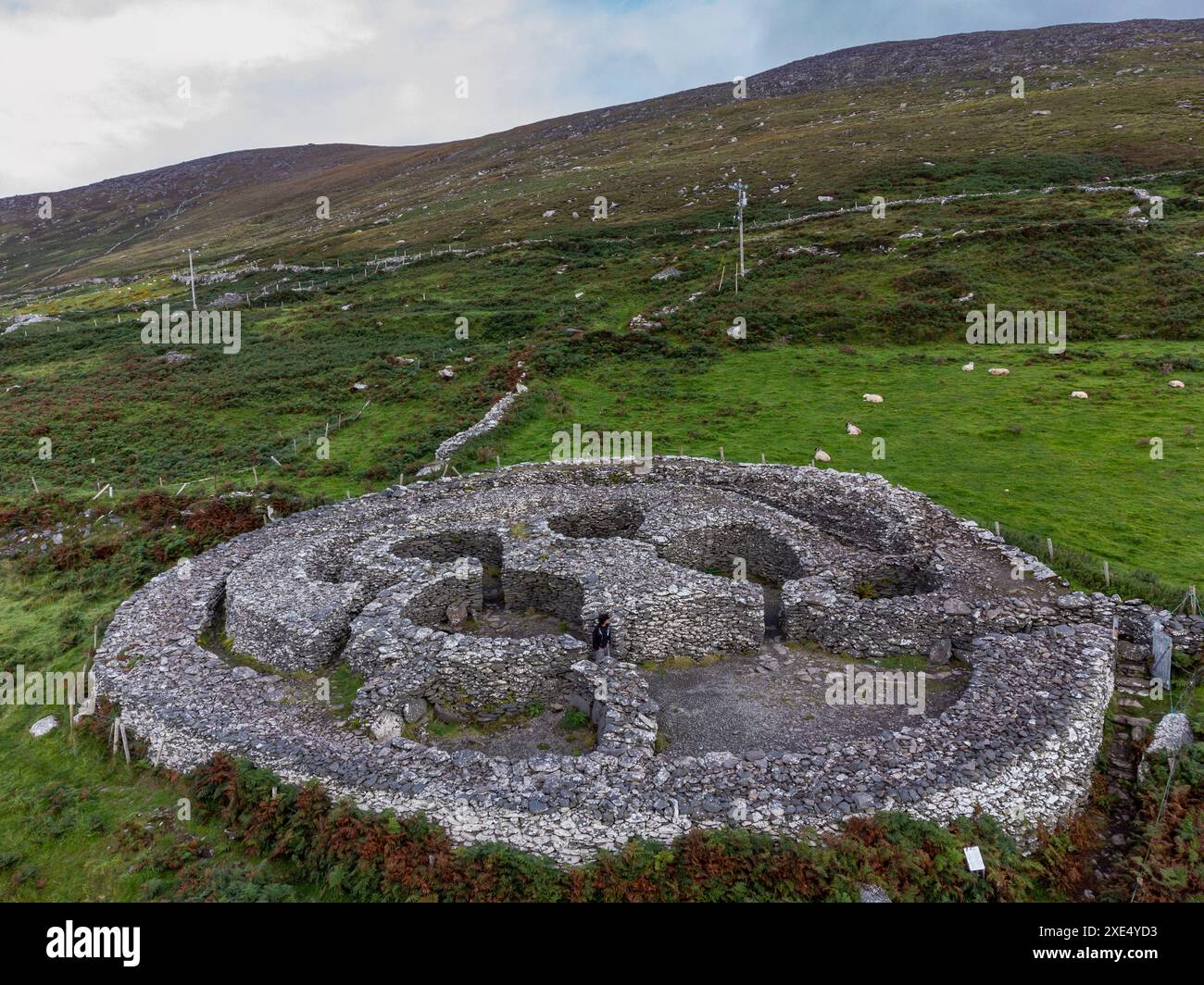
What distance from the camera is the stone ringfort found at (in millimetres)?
12797

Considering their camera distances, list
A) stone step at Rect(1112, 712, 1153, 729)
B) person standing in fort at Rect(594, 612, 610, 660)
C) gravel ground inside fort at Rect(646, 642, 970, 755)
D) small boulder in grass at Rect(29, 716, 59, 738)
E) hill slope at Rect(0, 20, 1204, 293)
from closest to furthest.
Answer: stone step at Rect(1112, 712, 1153, 729), gravel ground inside fort at Rect(646, 642, 970, 755), small boulder in grass at Rect(29, 716, 59, 738), person standing in fort at Rect(594, 612, 610, 660), hill slope at Rect(0, 20, 1204, 293)

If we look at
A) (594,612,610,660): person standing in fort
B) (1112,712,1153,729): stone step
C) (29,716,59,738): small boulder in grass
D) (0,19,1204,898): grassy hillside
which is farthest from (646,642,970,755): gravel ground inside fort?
(29,716,59,738): small boulder in grass

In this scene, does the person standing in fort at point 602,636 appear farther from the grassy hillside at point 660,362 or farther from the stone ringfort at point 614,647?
the grassy hillside at point 660,362

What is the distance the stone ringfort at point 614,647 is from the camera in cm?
1280

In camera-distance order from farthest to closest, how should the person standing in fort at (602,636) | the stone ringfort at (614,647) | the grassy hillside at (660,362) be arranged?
the grassy hillside at (660,362) < the person standing in fort at (602,636) < the stone ringfort at (614,647)

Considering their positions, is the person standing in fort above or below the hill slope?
below

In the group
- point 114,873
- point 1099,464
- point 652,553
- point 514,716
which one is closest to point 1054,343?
point 1099,464

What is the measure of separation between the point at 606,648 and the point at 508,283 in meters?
62.4

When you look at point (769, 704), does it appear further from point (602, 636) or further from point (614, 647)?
point (602, 636)

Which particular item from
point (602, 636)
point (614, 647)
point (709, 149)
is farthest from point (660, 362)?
point (709, 149)

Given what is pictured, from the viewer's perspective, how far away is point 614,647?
1939cm

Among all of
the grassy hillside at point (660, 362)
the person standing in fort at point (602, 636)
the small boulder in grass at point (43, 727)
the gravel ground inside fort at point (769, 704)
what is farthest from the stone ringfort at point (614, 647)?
the small boulder in grass at point (43, 727)

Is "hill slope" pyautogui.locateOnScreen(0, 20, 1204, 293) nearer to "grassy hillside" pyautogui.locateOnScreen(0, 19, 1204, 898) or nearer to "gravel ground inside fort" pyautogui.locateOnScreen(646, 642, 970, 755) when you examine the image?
"grassy hillside" pyautogui.locateOnScreen(0, 19, 1204, 898)
